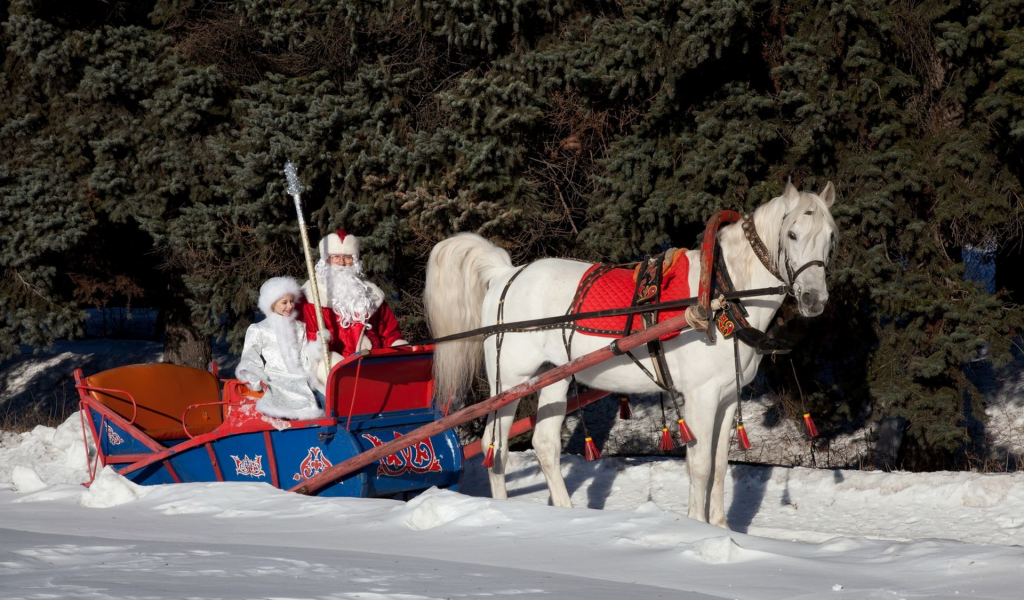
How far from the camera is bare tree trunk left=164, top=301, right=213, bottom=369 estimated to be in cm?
1336

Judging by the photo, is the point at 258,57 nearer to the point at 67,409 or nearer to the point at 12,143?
the point at 12,143

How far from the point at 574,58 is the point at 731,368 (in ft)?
15.6

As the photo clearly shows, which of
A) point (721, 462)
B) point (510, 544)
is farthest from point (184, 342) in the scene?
point (510, 544)

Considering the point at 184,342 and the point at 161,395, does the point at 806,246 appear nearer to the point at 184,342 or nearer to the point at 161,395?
the point at 161,395

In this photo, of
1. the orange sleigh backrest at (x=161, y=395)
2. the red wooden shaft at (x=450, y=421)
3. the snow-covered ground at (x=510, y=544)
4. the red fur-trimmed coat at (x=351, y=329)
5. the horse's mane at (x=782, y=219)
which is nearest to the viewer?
the snow-covered ground at (x=510, y=544)

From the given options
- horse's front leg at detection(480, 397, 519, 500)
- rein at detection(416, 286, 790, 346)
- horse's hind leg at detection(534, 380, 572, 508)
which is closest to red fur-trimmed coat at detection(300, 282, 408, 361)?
rein at detection(416, 286, 790, 346)

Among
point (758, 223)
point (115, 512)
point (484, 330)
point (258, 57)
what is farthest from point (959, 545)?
point (258, 57)

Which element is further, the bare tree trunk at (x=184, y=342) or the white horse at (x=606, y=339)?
the bare tree trunk at (x=184, y=342)

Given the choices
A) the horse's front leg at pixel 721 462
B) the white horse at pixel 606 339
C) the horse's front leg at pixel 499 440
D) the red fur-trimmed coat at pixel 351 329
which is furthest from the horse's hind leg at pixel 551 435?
the red fur-trimmed coat at pixel 351 329

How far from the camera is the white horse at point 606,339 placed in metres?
5.46

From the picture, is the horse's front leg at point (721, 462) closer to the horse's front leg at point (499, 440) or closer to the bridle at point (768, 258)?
the bridle at point (768, 258)

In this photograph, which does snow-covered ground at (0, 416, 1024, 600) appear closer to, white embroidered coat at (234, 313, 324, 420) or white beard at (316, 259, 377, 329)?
white embroidered coat at (234, 313, 324, 420)

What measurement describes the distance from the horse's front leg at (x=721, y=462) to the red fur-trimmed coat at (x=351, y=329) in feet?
8.28

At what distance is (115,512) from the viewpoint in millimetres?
A: 6020
